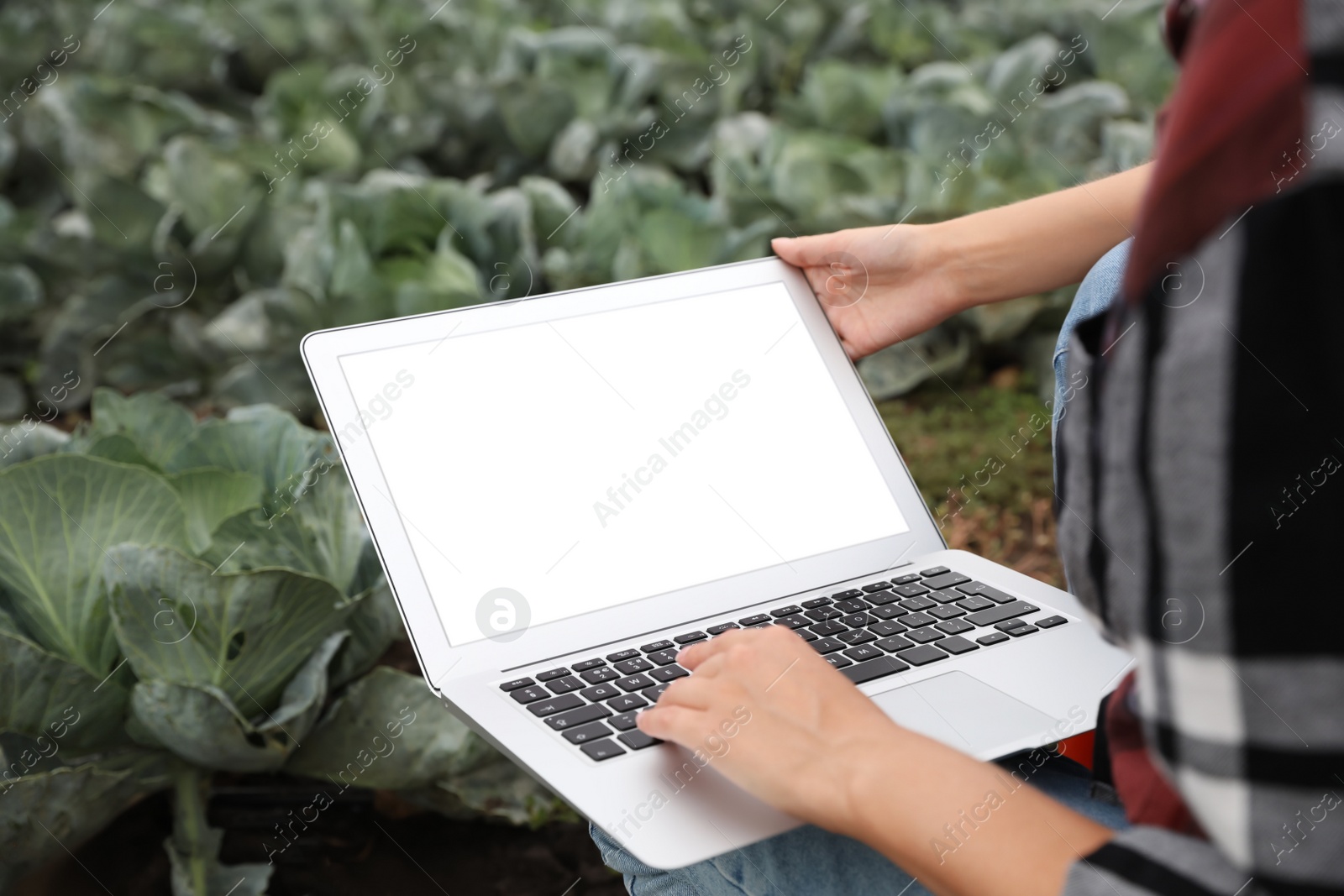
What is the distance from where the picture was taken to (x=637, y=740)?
769mm

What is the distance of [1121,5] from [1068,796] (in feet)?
11.9

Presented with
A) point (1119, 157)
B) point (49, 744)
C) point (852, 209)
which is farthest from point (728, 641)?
point (1119, 157)

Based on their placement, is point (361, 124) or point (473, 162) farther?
point (473, 162)

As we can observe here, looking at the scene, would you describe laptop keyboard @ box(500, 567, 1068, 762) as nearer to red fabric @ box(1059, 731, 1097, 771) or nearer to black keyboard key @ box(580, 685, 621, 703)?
black keyboard key @ box(580, 685, 621, 703)

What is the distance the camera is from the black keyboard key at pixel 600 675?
869 millimetres

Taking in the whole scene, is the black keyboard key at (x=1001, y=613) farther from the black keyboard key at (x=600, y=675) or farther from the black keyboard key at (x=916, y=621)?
the black keyboard key at (x=600, y=675)

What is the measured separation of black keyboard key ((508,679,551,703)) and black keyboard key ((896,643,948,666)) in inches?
10.9

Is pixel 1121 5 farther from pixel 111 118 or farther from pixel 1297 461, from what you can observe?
pixel 1297 461

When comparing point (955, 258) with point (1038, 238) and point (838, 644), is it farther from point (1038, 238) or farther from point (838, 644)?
point (838, 644)

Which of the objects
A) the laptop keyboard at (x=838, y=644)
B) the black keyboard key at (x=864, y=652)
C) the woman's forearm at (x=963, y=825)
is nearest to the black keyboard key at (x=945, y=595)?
the laptop keyboard at (x=838, y=644)

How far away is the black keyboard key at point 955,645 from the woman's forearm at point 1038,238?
38 centimetres

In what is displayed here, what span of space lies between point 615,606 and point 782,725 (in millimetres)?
336

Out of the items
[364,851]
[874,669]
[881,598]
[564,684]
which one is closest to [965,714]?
[874,669]

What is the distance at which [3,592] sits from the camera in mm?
1195
